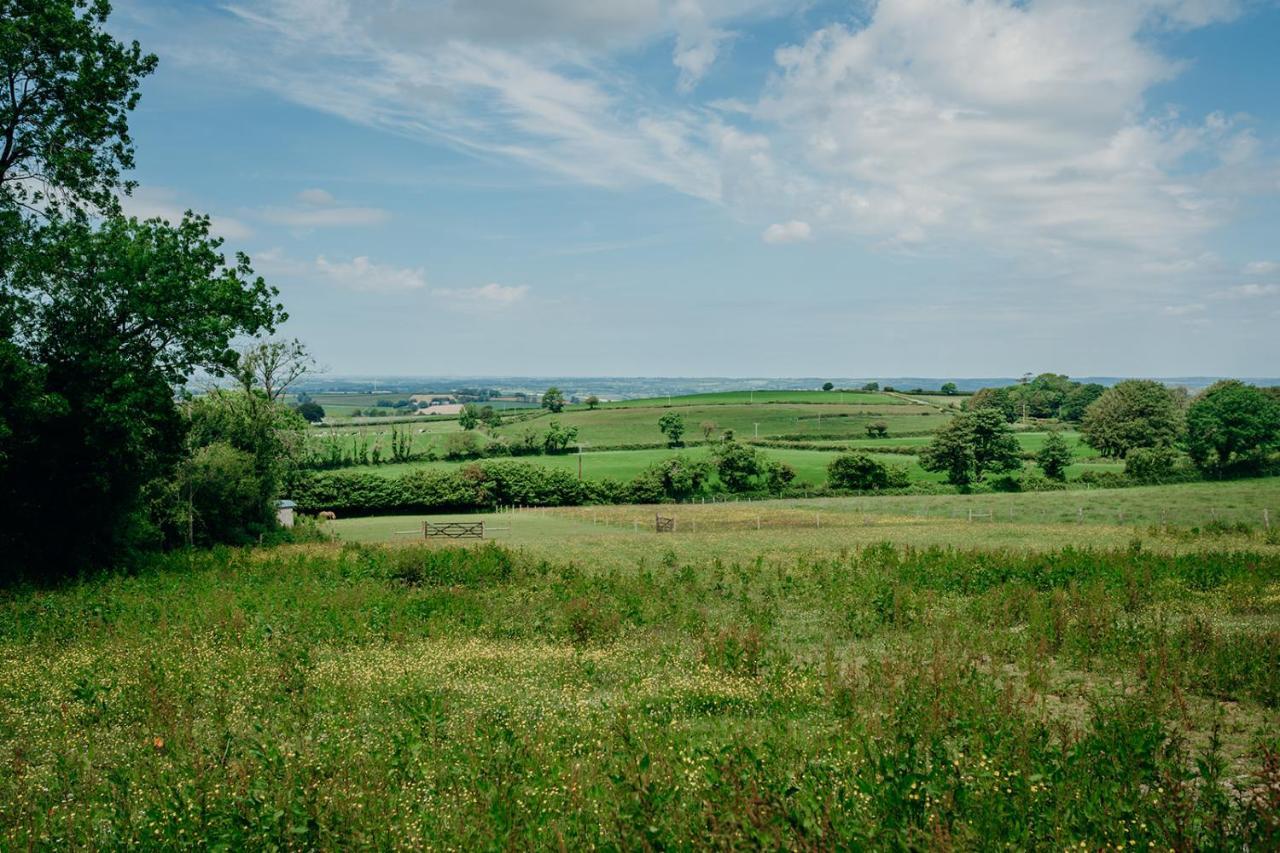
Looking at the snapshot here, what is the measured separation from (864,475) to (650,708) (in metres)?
78.4

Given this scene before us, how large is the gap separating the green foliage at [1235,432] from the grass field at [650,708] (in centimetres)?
6600

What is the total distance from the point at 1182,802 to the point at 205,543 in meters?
44.1

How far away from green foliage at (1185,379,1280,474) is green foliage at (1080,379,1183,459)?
43.4 ft

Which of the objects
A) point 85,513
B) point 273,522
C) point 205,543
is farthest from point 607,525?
point 85,513

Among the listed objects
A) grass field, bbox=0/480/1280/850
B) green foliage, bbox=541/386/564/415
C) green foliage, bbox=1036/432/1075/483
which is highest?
green foliage, bbox=541/386/564/415

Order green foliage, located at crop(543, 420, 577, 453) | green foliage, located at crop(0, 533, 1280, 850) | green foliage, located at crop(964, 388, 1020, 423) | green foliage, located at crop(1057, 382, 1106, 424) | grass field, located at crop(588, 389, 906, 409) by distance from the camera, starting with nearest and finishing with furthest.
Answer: green foliage, located at crop(0, 533, 1280, 850)
green foliage, located at crop(543, 420, 577, 453)
green foliage, located at crop(1057, 382, 1106, 424)
green foliage, located at crop(964, 388, 1020, 423)
grass field, located at crop(588, 389, 906, 409)

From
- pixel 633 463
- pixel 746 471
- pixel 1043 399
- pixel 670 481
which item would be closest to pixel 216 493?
pixel 670 481

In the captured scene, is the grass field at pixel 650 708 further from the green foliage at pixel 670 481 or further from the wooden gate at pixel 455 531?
the green foliage at pixel 670 481

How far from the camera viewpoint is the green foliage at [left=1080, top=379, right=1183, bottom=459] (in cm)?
9381

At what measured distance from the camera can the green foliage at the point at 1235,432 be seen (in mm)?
74812

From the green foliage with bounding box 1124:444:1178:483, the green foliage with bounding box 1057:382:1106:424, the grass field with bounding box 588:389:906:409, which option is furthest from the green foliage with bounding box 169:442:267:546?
the green foliage with bounding box 1057:382:1106:424

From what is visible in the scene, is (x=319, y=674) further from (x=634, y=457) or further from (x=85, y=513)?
(x=634, y=457)

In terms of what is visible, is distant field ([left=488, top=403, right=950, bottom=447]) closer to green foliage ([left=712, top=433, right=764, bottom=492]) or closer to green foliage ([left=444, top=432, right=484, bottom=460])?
green foliage ([left=444, top=432, right=484, bottom=460])

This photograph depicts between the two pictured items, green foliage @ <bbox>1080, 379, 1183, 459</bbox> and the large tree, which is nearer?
the large tree
